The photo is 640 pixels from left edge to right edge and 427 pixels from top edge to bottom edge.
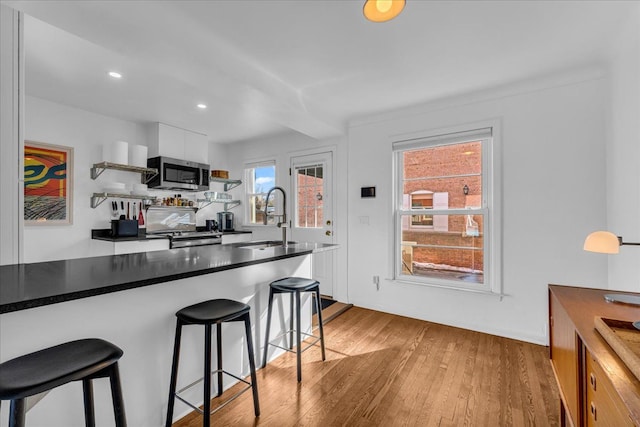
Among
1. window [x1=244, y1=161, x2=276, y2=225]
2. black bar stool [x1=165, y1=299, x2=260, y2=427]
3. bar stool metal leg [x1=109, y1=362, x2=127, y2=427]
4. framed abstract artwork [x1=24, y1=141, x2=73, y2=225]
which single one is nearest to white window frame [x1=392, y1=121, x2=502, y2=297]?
black bar stool [x1=165, y1=299, x2=260, y2=427]

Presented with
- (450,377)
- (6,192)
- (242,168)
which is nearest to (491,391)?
(450,377)

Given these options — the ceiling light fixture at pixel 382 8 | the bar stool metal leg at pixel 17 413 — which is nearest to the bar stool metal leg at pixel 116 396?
the bar stool metal leg at pixel 17 413

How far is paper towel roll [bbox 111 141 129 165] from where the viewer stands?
11.4ft

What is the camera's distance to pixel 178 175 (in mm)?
3969

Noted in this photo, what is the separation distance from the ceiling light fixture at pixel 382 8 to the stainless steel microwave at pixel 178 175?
3.27 m

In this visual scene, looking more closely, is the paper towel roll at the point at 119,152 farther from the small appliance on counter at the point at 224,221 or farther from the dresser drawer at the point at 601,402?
the dresser drawer at the point at 601,402

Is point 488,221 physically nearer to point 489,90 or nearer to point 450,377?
point 489,90

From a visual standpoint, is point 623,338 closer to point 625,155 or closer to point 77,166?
point 625,155

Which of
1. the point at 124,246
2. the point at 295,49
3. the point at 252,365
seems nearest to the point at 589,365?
the point at 252,365

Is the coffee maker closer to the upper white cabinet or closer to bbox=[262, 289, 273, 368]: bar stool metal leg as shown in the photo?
the upper white cabinet

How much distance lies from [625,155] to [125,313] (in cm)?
329

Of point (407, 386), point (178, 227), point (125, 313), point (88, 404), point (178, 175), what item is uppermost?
point (178, 175)

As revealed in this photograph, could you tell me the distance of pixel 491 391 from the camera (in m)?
1.98

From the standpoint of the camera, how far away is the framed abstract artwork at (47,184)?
9.85 ft
